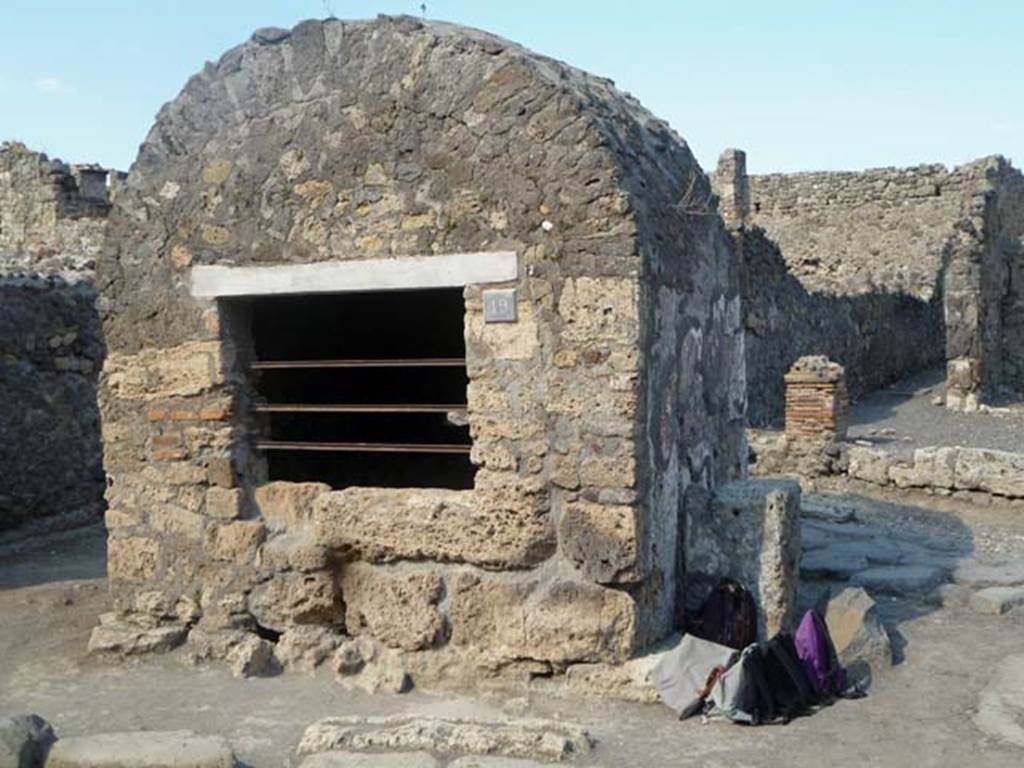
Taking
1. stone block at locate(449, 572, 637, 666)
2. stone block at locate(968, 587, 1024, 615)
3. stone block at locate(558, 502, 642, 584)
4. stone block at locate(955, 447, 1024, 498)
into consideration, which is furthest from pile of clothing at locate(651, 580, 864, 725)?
stone block at locate(955, 447, 1024, 498)

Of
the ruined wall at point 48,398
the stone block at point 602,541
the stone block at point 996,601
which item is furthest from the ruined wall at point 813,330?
the stone block at point 602,541

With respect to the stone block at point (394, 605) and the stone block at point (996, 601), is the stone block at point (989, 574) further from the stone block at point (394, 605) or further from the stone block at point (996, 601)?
the stone block at point (394, 605)

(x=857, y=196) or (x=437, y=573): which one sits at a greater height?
(x=857, y=196)

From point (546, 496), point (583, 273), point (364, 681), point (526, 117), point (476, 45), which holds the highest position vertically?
point (476, 45)

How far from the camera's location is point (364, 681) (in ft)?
17.1

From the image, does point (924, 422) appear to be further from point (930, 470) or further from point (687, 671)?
point (687, 671)

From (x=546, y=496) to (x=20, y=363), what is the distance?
234 inches

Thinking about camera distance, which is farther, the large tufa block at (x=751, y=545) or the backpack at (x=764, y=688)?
the large tufa block at (x=751, y=545)

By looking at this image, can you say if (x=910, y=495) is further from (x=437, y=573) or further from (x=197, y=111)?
(x=197, y=111)

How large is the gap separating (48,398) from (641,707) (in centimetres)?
653

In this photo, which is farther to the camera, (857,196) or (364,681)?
(857,196)

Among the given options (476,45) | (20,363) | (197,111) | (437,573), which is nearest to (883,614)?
(437,573)

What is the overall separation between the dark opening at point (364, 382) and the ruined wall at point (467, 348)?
2.37 feet

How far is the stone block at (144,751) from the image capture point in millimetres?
4188
